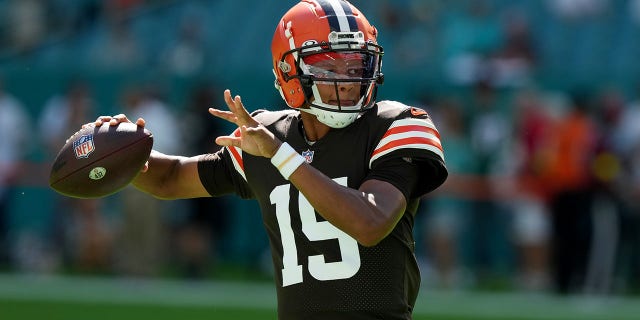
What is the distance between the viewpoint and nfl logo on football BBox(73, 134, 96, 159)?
13.3ft

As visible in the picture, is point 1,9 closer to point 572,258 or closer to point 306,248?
point 572,258

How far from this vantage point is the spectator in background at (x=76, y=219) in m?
10.8

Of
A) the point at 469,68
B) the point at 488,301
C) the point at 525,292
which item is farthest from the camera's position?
the point at 469,68

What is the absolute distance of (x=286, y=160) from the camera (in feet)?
11.5

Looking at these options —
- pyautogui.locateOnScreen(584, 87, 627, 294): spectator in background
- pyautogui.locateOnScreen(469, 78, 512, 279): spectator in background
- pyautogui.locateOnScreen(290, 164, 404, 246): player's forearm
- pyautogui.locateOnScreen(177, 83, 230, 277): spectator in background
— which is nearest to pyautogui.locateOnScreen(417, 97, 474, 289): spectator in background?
pyautogui.locateOnScreen(469, 78, 512, 279): spectator in background

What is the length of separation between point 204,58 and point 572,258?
16.4ft

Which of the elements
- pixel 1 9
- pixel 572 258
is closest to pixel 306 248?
pixel 572 258

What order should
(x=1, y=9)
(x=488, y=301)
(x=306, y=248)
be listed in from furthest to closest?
1. (x=1, y=9)
2. (x=488, y=301)
3. (x=306, y=248)

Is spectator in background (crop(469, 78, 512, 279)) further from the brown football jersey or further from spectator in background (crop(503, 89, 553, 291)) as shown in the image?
the brown football jersey

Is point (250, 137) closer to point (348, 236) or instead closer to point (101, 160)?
point (348, 236)

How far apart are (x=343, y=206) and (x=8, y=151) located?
8.00 meters

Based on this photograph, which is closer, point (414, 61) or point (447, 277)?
point (447, 277)

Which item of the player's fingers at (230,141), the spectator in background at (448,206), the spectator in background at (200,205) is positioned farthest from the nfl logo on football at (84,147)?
the spectator in background at (448,206)

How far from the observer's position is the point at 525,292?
1006 centimetres
